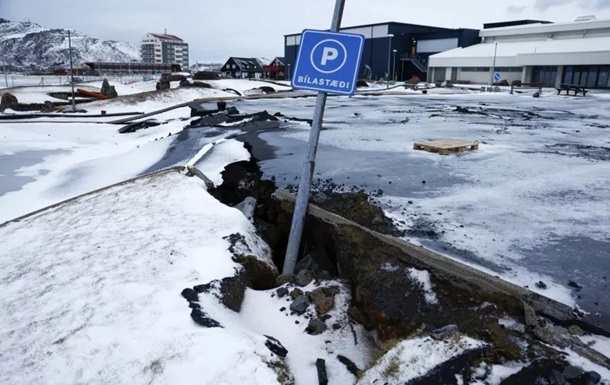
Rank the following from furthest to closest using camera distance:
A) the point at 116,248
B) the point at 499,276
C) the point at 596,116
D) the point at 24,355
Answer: the point at 596,116
the point at 116,248
the point at 499,276
the point at 24,355

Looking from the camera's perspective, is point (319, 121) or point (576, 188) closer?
point (319, 121)

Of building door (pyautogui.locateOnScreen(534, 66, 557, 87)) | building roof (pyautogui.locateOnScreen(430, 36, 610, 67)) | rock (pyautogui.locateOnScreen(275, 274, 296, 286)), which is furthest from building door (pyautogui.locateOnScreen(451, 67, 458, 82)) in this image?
rock (pyautogui.locateOnScreen(275, 274, 296, 286))

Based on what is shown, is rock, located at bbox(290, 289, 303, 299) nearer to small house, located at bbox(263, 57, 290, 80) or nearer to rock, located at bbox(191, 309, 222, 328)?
rock, located at bbox(191, 309, 222, 328)

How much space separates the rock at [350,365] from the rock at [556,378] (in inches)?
55.6

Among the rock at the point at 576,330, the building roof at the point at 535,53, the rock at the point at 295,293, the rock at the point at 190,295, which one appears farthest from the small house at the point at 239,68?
the rock at the point at 576,330

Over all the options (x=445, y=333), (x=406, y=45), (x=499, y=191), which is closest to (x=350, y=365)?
(x=445, y=333)

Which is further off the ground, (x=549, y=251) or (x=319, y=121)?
(x=319, y=121)

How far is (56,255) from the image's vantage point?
565 centimetres

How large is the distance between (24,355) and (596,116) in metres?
23.2

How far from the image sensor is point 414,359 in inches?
131

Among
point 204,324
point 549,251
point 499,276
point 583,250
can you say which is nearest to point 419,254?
point 499,276

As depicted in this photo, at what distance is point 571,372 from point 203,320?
2.85 meters

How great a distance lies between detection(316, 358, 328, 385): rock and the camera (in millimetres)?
3625

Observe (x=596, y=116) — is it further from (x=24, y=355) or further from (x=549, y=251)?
(x=24, y=355)
